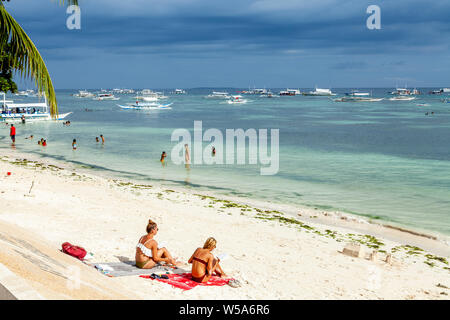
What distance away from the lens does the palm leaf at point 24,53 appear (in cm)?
616

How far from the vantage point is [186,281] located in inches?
326

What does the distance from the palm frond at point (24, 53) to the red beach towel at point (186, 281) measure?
385 centimetres

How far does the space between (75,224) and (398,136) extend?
48.7m

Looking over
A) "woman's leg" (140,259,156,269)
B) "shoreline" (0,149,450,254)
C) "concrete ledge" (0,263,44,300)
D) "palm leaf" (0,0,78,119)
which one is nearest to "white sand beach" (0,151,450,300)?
"shoreline" (0,149,450,254)

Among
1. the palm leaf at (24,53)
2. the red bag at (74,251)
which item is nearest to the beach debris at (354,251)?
the red bag at (74,251)

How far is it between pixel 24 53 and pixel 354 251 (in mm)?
9526

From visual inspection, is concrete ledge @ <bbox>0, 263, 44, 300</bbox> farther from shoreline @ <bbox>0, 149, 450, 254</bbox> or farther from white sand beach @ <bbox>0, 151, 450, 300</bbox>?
shoreline @ <bbox>0, 149, 450, 254</bbox>

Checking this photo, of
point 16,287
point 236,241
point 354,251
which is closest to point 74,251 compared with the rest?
point 16,287

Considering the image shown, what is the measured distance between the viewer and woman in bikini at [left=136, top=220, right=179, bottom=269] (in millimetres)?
8914

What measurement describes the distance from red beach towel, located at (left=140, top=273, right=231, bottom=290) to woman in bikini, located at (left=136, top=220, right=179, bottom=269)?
55 cm

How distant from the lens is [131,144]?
44.6 metres
